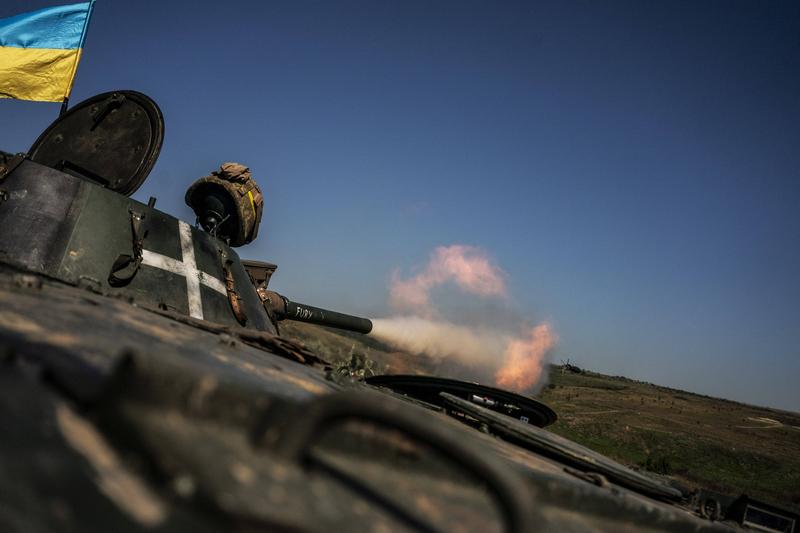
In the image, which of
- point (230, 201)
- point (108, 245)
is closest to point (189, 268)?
point (108, 245)

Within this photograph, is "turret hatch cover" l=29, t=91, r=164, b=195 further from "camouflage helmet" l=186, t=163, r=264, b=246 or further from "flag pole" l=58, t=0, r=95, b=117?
"flag pole" l=58, t=0, r=95, b=117

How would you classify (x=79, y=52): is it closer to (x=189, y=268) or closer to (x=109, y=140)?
(x=109, y=140)

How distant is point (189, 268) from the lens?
501 centimetres

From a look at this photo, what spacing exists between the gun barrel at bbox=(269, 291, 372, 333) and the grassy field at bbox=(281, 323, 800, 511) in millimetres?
6351


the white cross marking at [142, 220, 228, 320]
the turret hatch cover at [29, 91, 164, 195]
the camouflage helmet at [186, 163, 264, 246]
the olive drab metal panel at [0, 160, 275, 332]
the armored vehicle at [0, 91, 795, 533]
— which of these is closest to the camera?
the armored vehicle at [0, 91, 795, 533]

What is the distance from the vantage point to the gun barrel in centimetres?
791

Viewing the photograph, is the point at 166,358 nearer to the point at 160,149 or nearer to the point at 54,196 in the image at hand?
the point at 54,196

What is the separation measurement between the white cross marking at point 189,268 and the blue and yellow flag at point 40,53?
4.50 meters

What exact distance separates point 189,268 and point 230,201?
62.5 inches

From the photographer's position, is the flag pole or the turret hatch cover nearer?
the turret hatch cover

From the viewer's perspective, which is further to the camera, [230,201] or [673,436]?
[673,436]

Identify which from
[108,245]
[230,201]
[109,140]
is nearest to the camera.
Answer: [108,245]

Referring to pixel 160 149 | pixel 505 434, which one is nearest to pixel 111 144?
pixel 160 149

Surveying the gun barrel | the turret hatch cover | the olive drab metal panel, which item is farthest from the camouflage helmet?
the gun barrel
